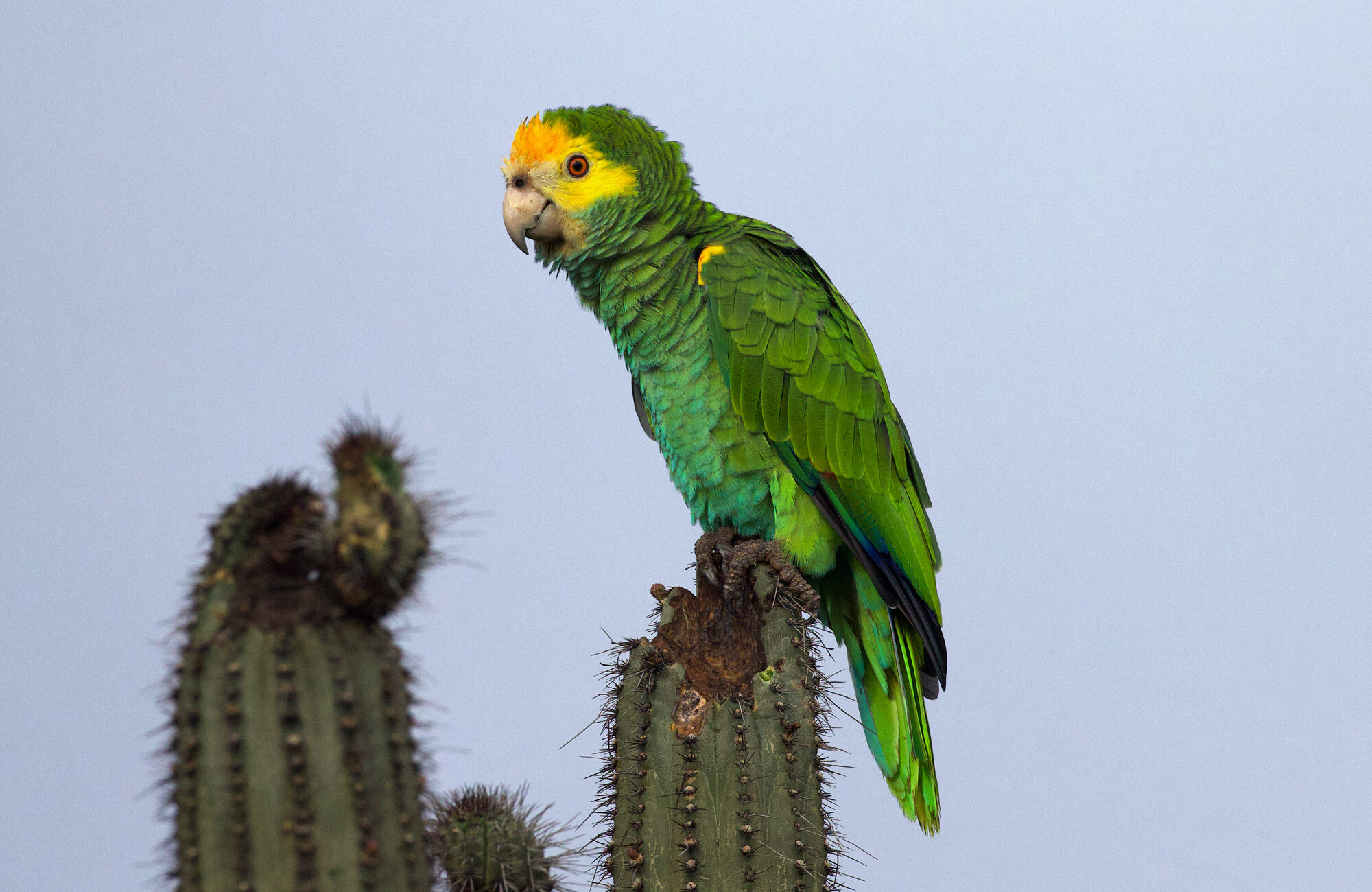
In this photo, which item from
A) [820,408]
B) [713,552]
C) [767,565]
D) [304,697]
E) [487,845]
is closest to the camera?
[304,697]

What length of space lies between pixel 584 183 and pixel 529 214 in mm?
216

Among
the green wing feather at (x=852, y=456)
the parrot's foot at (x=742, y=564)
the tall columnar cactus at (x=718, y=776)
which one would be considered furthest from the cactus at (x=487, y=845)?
the green wing feather at (x=852, y=456)

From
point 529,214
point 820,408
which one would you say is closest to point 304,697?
point 820,408

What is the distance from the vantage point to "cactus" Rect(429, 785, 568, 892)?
2.34 meters

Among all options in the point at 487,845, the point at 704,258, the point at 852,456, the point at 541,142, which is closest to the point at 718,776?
the point at 487,845

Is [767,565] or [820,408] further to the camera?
[820,408]

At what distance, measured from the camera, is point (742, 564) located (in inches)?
127

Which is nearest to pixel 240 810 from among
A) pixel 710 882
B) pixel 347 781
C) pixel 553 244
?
pixel 347 781

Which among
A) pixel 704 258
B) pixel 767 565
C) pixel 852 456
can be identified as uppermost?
pixel 704 258

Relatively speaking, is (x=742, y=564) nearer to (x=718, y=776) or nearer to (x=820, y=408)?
(x=820, y=408)

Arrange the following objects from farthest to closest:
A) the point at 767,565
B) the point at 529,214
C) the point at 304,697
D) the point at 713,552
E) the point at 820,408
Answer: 1. the point at 529,214
2. the point at 820,408
3. the point at 713,552
4. the point at 767,565
5. the point at 304,697

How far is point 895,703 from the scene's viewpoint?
3639 mm

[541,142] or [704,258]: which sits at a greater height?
[541,142]

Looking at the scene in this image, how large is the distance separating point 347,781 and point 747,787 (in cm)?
127
